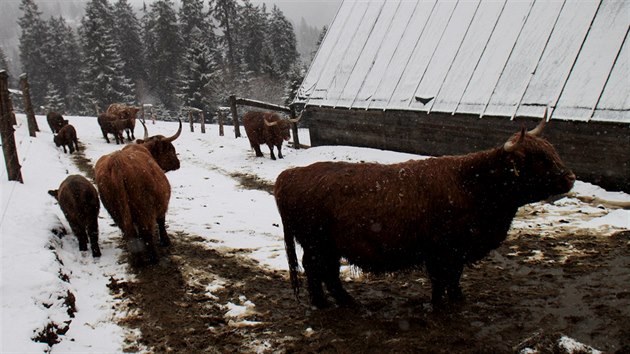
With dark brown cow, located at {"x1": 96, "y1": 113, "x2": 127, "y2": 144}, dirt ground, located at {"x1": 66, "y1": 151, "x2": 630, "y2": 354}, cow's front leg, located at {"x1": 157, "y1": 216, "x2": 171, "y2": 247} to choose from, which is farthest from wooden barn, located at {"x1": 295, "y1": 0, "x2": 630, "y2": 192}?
cow's front leg, located at {"x1": 157, "y1": 216, "x2": 171, "y2": 247}

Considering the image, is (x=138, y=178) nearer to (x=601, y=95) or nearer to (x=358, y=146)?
(x=601, y=95)

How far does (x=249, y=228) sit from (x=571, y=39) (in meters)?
7.87

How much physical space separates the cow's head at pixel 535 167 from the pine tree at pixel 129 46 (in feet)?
172

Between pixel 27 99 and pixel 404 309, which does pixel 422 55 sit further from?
pixel 27 99

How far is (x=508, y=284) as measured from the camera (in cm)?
487

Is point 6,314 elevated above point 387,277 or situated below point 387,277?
above

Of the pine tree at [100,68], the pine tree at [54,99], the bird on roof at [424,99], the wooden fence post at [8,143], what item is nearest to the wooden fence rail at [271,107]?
the bird on roof at [424,99]

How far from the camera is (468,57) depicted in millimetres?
11312

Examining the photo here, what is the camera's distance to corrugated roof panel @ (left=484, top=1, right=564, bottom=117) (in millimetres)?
9625

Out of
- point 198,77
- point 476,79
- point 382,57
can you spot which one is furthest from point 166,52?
point 476,79

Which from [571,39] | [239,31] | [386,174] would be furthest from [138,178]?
[239,31]

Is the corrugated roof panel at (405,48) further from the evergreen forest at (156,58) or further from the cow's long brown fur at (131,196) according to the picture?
the evergreen forest at (156,58)

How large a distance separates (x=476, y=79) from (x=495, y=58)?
2.22 feet

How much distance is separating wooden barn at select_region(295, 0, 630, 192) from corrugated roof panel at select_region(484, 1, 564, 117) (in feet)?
0.09
